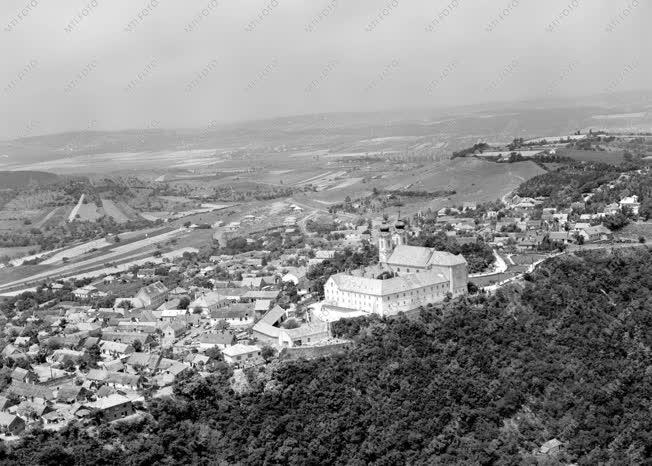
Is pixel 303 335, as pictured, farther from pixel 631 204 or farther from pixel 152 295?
pixel 631 204

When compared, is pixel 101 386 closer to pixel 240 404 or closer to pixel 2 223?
pixel 240 404

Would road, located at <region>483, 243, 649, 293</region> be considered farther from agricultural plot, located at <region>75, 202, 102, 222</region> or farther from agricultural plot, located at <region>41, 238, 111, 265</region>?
agricultural plot, located at <region>75, 202, 102, 222</region>

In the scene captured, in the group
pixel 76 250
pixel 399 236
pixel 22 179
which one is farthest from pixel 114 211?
pixel 399 236

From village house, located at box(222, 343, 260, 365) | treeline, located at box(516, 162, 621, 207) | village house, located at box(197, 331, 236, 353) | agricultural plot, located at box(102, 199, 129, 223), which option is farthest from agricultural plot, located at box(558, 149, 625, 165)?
village house, located at box(222, 343, 260, 365)

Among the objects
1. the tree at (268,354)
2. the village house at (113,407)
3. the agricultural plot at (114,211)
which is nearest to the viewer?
the village house at (113,407)

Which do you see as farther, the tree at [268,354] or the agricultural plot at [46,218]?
the agricultural plot at [46,218]

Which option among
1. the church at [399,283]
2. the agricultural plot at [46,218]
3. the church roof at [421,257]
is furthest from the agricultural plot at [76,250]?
the church roof at [421,257]

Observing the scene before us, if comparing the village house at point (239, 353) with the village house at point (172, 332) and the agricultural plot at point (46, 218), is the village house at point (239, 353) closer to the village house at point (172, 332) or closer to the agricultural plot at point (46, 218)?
the village house at point (172, 332)
